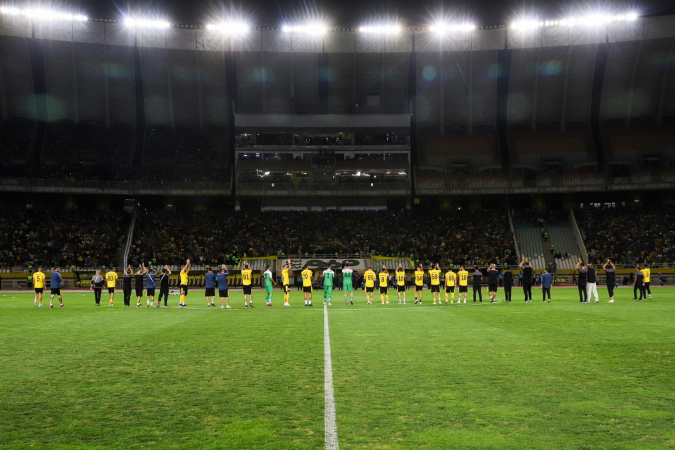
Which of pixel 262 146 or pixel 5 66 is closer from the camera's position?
pixel 5 66

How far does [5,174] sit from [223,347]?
185 feet

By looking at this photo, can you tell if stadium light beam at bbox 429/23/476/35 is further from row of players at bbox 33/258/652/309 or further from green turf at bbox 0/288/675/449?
green turf at bbox 0/288/675/449

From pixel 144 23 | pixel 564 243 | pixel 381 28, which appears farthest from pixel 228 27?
pixel 564 243

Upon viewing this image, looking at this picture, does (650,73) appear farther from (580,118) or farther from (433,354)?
(433,354)

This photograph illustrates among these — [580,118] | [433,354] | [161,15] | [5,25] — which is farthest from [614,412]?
[580,118]

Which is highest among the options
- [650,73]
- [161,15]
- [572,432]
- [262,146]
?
[161,15]

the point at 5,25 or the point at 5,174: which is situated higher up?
the point at 5,25

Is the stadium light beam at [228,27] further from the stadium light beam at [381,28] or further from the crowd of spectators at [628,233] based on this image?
the crowd of spectators at [628,233]

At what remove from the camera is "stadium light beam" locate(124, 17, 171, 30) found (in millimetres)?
54500

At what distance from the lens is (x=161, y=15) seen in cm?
5375

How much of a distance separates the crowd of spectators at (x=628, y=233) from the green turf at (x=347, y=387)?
41.3m

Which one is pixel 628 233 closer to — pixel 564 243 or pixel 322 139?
pixel 564 243

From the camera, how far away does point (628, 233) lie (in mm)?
55281

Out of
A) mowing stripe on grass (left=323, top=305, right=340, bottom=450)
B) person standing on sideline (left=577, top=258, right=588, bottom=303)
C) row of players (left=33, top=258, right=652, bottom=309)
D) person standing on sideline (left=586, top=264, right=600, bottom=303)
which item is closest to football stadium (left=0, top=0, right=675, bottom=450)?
row of players (left=33, top=258, right=652, bottom=309)
